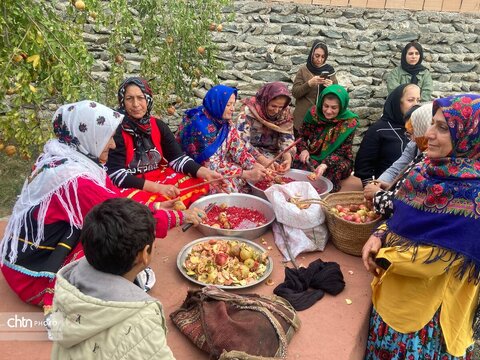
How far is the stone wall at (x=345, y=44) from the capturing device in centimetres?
690

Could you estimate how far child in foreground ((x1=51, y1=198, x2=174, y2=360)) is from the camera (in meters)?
1.40

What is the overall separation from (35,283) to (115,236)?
1.14m

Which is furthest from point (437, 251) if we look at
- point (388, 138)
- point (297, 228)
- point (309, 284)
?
point (388, 138)

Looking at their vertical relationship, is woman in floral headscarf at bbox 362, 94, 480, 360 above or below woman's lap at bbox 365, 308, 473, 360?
above

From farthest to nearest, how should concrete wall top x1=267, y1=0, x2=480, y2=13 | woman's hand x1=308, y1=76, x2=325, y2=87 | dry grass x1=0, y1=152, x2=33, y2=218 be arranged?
concrete wall top x1=267, y1=0, x2=480, y2=13
woman's hand x1=308, y1=76, x2=325, y2=87
dry grass x1=0, y1=152, x2=33, y2=218

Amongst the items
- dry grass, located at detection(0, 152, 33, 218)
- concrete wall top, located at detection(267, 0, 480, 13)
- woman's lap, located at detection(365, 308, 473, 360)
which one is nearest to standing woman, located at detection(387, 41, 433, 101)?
concrete wall top, located at detection(267, 0, 480, 13)

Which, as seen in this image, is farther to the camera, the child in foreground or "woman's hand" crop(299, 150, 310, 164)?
"woman's hand" crop(299, 150, 310, 164)

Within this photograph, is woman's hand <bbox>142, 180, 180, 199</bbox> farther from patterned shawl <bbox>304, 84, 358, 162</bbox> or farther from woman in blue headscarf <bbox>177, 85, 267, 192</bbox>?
patterned shawl <bbox>304, 84, 358, 162</bbox>

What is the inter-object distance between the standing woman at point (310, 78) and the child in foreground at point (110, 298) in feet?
16.6

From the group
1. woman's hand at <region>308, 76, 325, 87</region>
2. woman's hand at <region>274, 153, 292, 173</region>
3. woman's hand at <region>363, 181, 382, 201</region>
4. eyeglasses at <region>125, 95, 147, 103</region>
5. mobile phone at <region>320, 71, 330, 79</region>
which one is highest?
mobile phone at <region>320, 71, 330, 79</region>

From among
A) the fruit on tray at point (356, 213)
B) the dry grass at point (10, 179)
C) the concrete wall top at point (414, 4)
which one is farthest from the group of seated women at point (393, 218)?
the concrete wall top at point (414, 4)

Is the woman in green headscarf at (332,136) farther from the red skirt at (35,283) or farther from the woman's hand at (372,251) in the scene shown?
the red skirt at (35,283)

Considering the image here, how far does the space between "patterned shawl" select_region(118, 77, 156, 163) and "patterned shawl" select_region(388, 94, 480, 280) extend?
7.97 ft

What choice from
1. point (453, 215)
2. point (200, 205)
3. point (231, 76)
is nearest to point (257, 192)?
point (200, 205)
